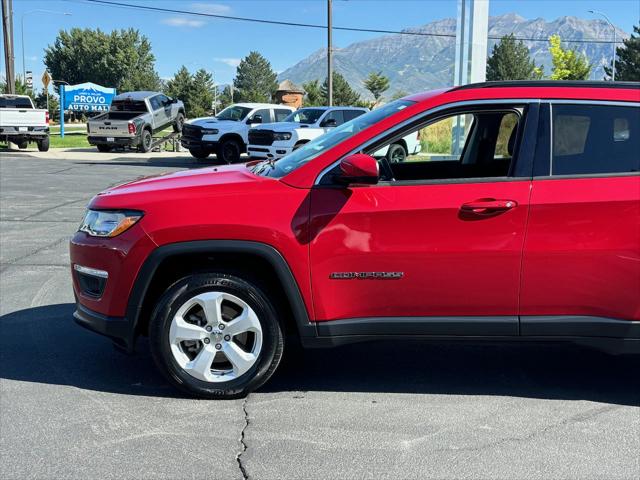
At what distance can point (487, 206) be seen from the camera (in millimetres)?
3842

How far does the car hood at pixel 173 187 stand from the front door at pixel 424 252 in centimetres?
51

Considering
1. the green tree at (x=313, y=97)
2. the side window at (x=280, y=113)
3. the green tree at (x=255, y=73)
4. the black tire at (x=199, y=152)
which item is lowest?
the black tire at (x=199, y=152)

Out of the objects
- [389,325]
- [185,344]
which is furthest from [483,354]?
[185,344]

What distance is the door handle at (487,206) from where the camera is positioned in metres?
3.84

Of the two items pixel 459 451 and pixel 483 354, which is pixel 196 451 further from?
pixel 483 354

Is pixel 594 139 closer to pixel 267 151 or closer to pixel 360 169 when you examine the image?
pixel 360 169

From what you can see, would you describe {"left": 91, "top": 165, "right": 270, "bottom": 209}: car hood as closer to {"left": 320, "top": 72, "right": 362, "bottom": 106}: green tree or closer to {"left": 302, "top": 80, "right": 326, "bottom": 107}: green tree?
{"left": 302, "top": 80, "right": 326, "bottom": 107}: green tree

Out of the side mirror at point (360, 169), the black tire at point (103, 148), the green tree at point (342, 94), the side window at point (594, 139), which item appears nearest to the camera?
the side mirror at point (360, 169)

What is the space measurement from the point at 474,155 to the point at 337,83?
2796 inches

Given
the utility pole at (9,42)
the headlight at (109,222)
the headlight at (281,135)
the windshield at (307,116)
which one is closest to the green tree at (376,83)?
the utility pole at (9,42)

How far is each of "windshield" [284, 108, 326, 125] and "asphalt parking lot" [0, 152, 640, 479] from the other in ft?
49.8

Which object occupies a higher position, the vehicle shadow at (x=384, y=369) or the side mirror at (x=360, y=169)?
the side mirror at (x=360, y=169)

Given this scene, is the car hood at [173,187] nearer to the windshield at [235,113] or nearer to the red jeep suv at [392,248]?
the red jeep suv at [392,248]

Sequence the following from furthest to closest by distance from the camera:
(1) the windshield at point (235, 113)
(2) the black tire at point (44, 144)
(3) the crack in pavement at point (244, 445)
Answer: (2) the black tire at point (44, 144) → (1) the windshield at point (235, 113) → (3) the crack in pavement at point (244, 445)
